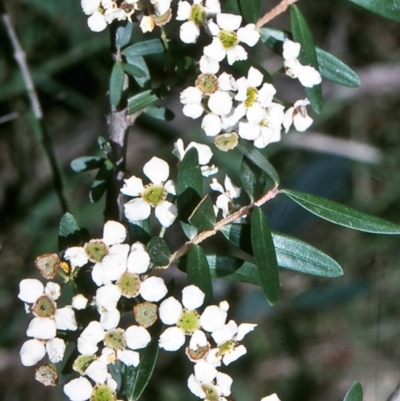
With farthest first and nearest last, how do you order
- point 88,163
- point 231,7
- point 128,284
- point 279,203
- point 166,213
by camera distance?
point 279,203 → point 88,163 → point 231,7 → point 166,213 → point 128,284

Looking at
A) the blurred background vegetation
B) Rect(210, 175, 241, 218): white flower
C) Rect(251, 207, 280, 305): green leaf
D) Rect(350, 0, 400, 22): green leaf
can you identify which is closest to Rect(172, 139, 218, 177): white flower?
Rect(210, 175, 241, 218): white flower

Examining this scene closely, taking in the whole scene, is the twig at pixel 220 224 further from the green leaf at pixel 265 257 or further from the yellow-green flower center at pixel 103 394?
the yellow-green flower center at pixel 103 394

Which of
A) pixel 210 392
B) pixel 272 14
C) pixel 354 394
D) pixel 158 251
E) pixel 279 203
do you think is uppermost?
pixel 272 14

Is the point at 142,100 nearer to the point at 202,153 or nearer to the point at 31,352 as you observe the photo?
the point at 202,153

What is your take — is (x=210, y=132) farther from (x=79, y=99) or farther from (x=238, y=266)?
(x=79, y=99)

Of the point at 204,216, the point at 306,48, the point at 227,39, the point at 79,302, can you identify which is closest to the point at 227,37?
the point at 227,39

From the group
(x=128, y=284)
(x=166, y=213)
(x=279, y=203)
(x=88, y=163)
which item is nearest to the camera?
(x=128, y=284)
